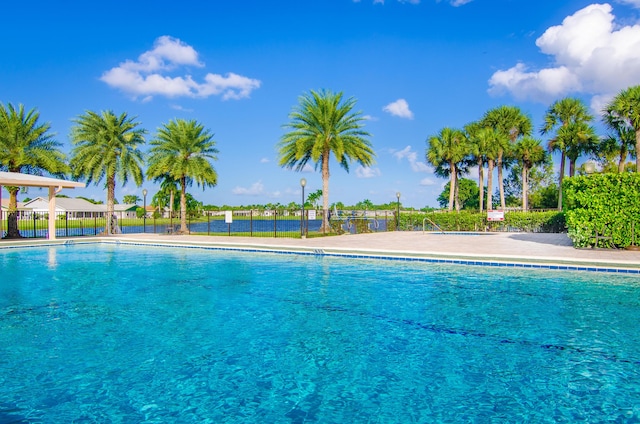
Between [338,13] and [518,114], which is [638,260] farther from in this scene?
[518,114]

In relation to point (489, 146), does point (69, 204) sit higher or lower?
lower

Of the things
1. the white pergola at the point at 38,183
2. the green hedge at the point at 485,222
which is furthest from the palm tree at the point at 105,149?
the green hedge at the point at 485,222

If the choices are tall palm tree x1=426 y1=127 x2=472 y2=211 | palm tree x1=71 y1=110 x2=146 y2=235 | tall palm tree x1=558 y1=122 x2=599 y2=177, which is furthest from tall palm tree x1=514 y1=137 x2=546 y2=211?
palm tree x1=71 y1=110 x2=146 y2=235

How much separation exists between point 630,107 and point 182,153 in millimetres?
29341

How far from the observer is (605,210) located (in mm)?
13891

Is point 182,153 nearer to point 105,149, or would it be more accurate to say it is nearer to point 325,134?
point 105,149

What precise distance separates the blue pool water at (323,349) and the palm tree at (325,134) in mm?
14306

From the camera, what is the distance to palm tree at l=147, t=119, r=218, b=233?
25.2 metres

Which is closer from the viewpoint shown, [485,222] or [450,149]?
[485,222]

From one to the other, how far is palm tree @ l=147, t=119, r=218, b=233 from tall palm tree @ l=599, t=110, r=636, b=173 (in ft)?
90.8

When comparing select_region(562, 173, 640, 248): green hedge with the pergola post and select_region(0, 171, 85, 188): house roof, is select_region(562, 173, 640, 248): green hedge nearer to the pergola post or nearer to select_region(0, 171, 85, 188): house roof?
select_region(0, 171, 85, 188): house roof

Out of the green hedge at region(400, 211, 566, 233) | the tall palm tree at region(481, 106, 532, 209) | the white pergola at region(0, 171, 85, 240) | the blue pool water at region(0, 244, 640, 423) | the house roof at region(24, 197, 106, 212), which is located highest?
the tall palm tree at region(481, 106, 532, 209)

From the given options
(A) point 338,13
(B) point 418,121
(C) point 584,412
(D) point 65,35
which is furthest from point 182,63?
(C) point 584,412

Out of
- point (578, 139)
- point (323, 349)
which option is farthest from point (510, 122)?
point (323, 349)
